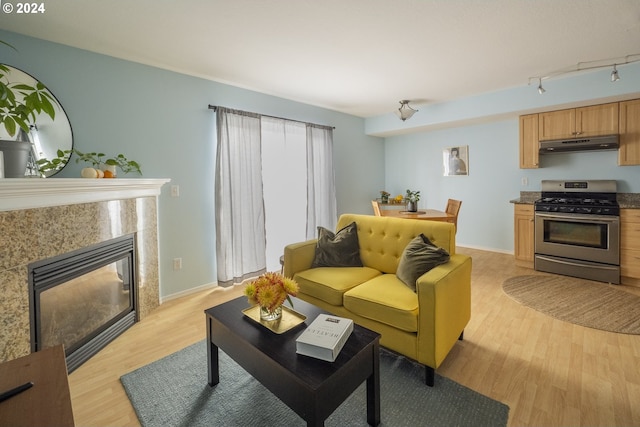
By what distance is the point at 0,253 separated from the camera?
1675mm

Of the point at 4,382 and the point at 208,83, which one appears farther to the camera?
the point at 208,83

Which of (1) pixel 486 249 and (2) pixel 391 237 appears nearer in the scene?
(2) pixel 391 237

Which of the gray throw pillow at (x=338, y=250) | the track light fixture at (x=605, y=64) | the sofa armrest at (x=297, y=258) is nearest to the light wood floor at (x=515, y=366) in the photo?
the sofa armrest at (x=297, y=258)

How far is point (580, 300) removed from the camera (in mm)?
3049

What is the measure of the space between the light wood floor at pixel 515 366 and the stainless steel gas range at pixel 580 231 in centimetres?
146

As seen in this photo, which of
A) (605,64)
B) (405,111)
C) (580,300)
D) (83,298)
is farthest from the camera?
(405,111)

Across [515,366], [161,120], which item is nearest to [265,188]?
[161,120]

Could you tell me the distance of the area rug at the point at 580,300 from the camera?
2594 mm

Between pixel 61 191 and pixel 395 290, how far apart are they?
7.72ft

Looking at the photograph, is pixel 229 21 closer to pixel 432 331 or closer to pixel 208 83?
pixel 208 83

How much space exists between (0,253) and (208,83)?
2.51 m

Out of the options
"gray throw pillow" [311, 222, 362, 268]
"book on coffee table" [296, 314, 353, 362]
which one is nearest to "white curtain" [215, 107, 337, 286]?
"gray throw pillow" [311, 222, 362, 268]

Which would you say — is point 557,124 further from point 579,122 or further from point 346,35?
point 346,35

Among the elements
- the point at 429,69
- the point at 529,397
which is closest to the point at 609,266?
the point at 529,397
